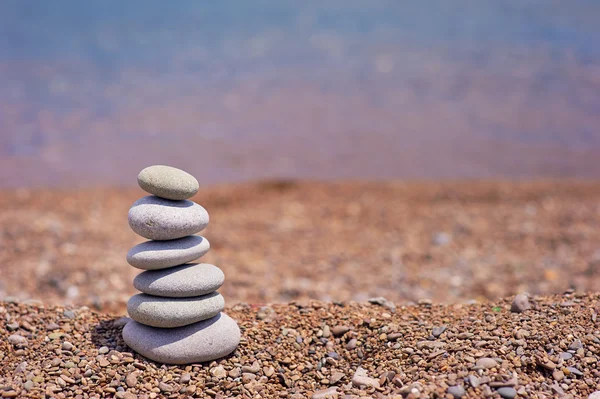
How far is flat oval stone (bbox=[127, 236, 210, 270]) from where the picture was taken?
4422mm

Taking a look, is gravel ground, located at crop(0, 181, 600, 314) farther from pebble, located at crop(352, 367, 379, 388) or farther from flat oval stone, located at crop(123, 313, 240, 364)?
pebble, located at crop(352, 367, 379, 388)

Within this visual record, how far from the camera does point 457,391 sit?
374cm

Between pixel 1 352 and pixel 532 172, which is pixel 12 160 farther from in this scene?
pixel 532 172

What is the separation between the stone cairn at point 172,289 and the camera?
436 centimetres

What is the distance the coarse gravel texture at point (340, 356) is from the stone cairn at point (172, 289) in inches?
5.9

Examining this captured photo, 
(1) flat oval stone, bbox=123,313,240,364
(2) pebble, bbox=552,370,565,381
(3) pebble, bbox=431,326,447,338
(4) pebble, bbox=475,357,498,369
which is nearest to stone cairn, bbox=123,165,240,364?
(1) flat oval stone, bbox=123,313,240,364

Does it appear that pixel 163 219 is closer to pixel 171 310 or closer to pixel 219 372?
pixel 171 310

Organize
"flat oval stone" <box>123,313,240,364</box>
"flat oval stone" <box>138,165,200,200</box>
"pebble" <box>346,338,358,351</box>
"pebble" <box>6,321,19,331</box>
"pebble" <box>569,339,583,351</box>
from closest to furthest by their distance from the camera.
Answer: "pebble" <box>569,339,583,351</box> < "flat oval stone" <box>123,313,240,364</box> < "flat oval stone" <box>138,165,200,200</box> < "pebble" <box>346,338,358,351</box> < "pebble" <box>6,321,19,331</box>

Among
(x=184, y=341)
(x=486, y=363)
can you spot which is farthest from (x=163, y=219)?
(x=486, y=363)

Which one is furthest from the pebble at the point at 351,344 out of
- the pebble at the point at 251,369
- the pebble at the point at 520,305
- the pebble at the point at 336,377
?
the pebble at the point at 520,305

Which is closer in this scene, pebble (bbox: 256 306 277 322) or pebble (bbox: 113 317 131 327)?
pebble (bbox: 113 317 131 327)

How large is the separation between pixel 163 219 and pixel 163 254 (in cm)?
27

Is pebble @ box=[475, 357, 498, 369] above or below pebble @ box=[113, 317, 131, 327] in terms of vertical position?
below

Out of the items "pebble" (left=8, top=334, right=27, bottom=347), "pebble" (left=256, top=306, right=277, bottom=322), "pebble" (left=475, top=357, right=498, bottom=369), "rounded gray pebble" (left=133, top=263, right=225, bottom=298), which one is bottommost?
"pebble" (left=475, top=357, right=498, bottom=369)
